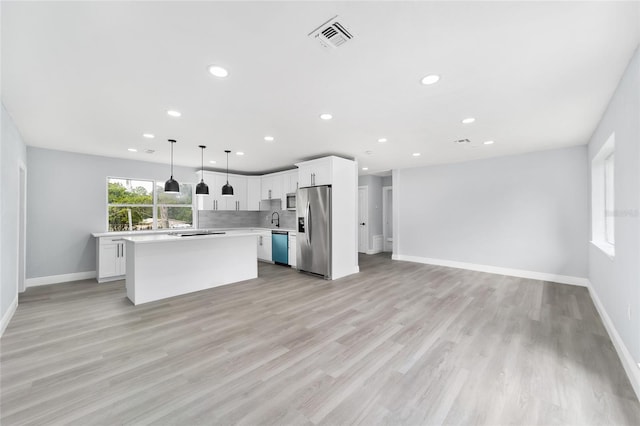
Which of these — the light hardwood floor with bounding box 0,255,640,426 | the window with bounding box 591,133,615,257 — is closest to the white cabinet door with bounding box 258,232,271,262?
the light hardwood floor with bounding box 0,255,640,426

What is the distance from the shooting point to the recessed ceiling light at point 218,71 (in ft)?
7.08

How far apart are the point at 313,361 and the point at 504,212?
211 inches

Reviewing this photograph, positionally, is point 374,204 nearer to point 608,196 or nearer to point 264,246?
point 264,246

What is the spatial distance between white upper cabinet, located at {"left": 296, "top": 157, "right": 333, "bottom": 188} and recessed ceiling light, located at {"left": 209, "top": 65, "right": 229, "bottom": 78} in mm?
3146

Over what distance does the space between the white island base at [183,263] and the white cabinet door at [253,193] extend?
2608mm

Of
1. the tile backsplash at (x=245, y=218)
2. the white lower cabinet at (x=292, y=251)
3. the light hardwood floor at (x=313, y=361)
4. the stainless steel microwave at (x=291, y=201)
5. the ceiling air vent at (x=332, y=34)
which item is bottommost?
the light hardwood floor at (x=313, y=361)

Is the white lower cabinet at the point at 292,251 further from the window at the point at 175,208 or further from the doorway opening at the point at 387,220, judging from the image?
the doorway opening at the point at 387,220

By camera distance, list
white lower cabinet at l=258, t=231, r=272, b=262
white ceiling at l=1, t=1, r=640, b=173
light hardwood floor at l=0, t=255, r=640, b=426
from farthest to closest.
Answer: white lower cabinet at l=258, t=231, r=272, b=262, light hardwood floor at l=0, t=255, r=640, b=426, white ceiling at l=1, t=1, r=640, b=173

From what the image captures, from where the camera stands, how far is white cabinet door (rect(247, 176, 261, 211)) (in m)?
7.72

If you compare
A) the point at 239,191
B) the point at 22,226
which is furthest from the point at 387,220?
the point at 22,226

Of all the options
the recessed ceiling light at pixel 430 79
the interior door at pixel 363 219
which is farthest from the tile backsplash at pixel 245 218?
the recessed ceiling light at pixel 430 79

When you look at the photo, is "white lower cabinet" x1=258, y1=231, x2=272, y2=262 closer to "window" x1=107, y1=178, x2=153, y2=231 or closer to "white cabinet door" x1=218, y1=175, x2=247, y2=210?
"white cabinet door" x1=218, y1=175, x2=247, y2=210

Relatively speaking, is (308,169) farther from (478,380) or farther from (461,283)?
(478,380)

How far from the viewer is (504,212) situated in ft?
18.1
